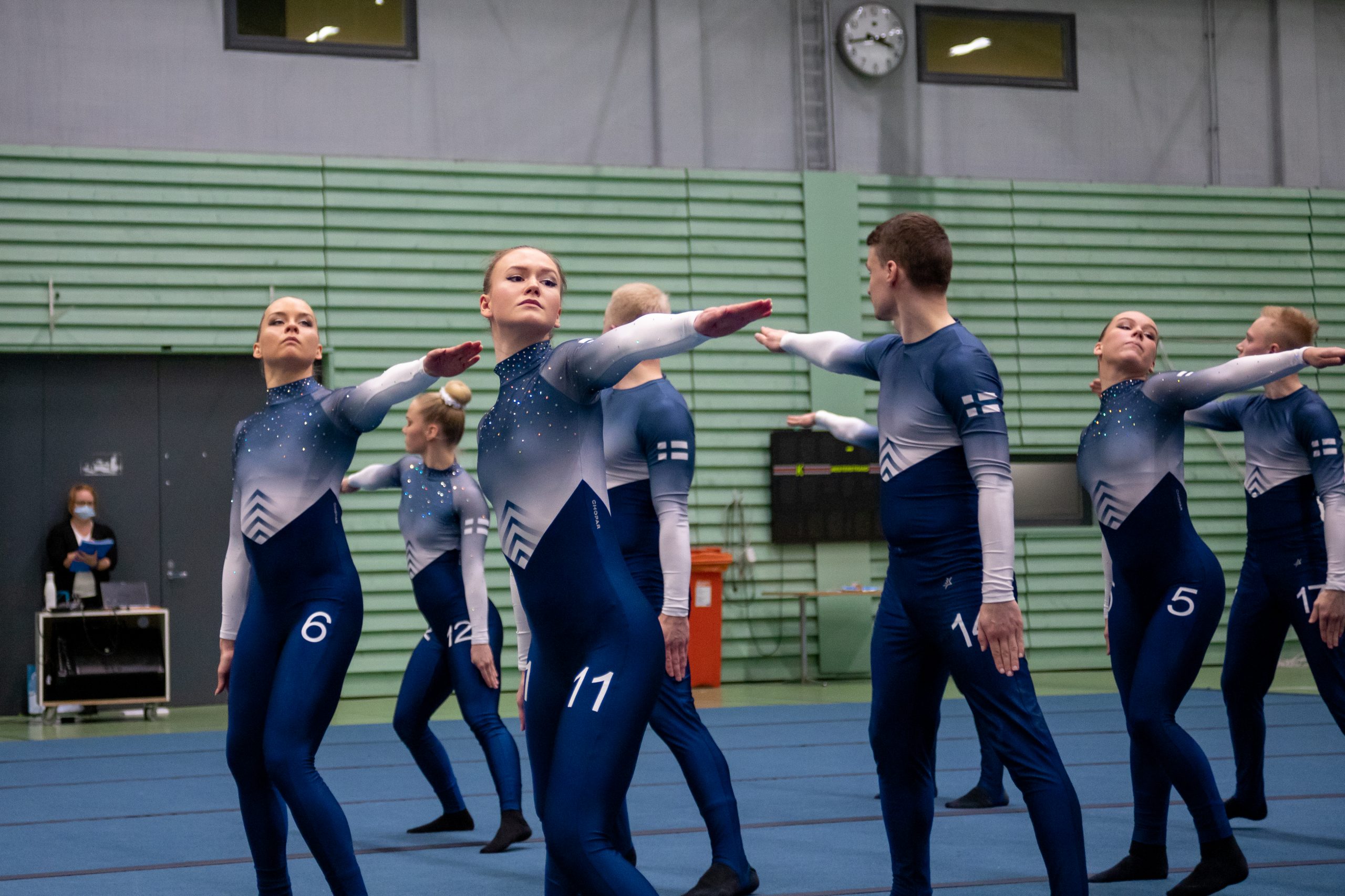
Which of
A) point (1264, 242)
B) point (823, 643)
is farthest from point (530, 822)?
point (1264, 242)

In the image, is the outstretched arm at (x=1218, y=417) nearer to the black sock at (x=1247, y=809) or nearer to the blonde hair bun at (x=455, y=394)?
the black sock at (x=1247, y=809)

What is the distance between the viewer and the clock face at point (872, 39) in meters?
13.1

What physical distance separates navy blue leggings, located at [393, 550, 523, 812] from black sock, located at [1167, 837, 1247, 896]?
2.71m

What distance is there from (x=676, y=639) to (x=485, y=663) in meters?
1.44

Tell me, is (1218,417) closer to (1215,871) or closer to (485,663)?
(1215,871)

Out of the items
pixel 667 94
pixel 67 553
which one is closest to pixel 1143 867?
pixel 67 553

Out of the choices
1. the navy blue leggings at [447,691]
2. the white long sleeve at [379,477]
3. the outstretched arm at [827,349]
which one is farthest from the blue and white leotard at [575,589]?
the white long sleeve at [379,477]

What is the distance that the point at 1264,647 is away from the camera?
574 cm

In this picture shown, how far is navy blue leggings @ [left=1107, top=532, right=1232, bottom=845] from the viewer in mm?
4523

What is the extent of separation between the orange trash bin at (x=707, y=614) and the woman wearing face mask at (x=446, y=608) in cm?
566

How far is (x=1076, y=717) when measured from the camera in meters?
9.55

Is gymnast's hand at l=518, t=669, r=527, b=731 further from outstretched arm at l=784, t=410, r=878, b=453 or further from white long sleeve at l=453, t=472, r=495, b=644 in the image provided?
outstretched arm at l=784, t=410, r=878, b=453

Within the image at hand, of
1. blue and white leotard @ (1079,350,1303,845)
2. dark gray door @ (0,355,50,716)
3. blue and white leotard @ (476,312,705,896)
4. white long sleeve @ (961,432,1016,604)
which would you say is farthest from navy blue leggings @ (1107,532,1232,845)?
dark gray door @ (0,355,50,716)

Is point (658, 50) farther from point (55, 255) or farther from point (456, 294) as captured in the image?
point (55, 255)
